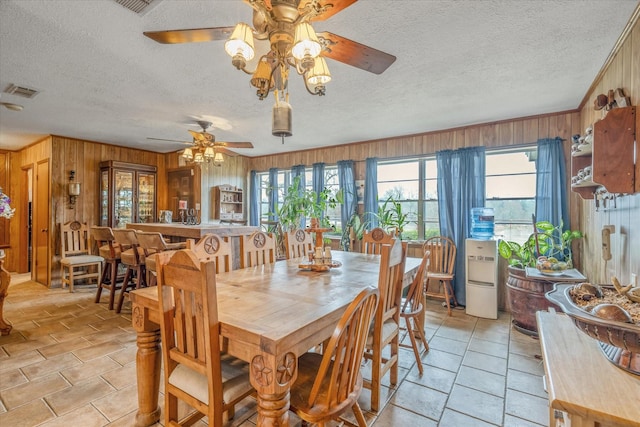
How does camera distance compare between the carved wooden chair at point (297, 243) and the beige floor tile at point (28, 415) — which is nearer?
the beige floor tile at point (28, 415)

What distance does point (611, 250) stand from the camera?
90.4 inches

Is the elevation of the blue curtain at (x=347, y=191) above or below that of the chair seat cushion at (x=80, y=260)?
above

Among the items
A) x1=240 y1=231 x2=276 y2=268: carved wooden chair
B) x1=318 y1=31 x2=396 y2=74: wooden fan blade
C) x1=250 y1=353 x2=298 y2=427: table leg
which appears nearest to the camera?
x1=250 y1=353 x2=298 y2=427: table leg

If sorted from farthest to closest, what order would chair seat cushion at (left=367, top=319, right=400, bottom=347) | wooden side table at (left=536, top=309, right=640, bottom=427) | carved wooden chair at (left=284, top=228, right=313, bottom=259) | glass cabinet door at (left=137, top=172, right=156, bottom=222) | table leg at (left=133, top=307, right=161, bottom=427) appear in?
1. glass cabinet door at (left=137, top=172, right=156, bottom=222)
2. carved wooden chair at (left=284, top=228, right=313, bottom=259)
3. chair seat cushion at (left=367, top=319, right=400, bottom=347)
4. table leg at (left=133, top=307, right=161, bottom=427)
5. wooden side table at (left=536, top=309, right=640, bottom=427)

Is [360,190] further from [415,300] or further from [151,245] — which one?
[151,245]

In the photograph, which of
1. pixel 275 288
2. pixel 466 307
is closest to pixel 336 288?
pixel 275 288

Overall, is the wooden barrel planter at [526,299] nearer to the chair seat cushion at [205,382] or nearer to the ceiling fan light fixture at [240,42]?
the chair seat cushion at [205,382]

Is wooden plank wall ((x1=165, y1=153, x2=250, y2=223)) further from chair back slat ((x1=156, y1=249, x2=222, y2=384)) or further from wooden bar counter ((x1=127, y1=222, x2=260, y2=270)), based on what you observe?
chair back slat ((x1=156, y1=249, x2=222, y2=384))

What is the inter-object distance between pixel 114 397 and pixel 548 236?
4.32 metres

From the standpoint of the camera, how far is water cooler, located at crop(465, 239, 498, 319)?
3668 millimetres

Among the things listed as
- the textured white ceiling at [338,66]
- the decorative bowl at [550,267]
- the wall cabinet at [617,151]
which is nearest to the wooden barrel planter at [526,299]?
the decorative bowl at [550,267]

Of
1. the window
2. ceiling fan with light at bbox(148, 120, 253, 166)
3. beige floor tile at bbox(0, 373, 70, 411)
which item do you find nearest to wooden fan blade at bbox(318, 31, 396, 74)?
ceiling fan with light at bbox(148, 120, 253, 166)

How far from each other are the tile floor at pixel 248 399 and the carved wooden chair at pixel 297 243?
1.43 metres

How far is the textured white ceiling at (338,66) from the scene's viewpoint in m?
1.87
